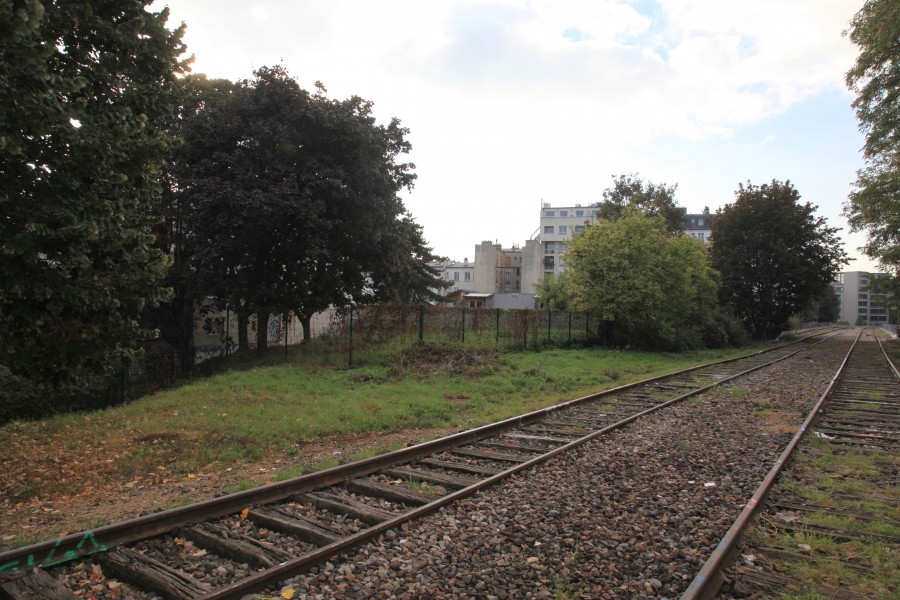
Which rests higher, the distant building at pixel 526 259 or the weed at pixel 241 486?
the distant building at pixel 526 259

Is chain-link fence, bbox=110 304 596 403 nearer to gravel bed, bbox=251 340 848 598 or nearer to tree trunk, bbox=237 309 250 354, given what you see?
tree trunk, bbox=237 309 250 354

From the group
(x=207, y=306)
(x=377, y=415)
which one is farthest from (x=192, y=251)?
(x=377, y=415)

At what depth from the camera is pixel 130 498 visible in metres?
6.36

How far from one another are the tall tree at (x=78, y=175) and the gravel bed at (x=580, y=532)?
4.71 m

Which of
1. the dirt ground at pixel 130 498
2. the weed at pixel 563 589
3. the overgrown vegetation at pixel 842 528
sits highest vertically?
the weed at pixel 563 589

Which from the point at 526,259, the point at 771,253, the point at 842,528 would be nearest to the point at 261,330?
the point at 842,528

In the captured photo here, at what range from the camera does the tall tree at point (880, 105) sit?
21453 millimetres

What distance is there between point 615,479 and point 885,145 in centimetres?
2780

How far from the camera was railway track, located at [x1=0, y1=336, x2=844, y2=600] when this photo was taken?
392 centimetres

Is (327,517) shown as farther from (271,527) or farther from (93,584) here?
(93,584)

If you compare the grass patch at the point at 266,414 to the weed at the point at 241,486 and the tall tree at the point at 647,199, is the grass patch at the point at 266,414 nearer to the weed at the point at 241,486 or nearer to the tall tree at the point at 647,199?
the weed at the point at 241,486

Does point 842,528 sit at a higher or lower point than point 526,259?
lower

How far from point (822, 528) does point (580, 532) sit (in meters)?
2.37

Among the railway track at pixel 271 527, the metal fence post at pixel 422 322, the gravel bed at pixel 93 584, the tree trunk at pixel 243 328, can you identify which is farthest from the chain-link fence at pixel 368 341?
the gravel bed at pixel 93 584
